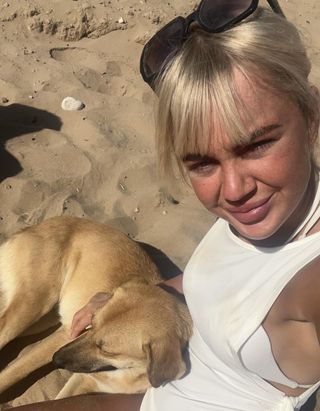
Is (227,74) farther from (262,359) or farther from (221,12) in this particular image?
(262,359)

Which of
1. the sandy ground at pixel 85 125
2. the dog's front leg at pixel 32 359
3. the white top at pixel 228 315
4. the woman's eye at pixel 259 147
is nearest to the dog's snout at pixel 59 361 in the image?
the dog's front leg at pixel 32 359

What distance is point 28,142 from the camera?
15.7ft

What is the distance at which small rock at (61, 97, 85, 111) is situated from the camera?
5121 mm

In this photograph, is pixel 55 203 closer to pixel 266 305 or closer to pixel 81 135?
pixel 81 135

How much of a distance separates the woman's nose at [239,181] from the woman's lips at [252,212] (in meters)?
0.05

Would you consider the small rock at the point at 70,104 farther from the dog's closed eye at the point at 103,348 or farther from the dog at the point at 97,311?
the dog's closed eye at the point at 103,348

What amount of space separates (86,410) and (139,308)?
2.02 ft

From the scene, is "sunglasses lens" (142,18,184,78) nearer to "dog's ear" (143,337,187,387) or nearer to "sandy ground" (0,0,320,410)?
"dog's ear" (143,337,187,387)

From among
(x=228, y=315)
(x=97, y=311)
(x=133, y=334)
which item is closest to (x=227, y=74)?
(x=228, y=315)

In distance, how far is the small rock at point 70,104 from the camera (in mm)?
5121

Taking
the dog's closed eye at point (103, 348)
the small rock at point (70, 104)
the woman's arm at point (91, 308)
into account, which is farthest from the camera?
the small rock at point (70, 104)

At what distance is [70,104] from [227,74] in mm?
3358

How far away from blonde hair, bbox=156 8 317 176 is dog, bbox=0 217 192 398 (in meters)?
1.17

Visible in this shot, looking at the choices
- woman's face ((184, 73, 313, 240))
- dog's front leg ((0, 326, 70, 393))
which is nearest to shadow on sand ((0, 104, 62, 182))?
dog's front leg ((0, 326, 70, 393))
